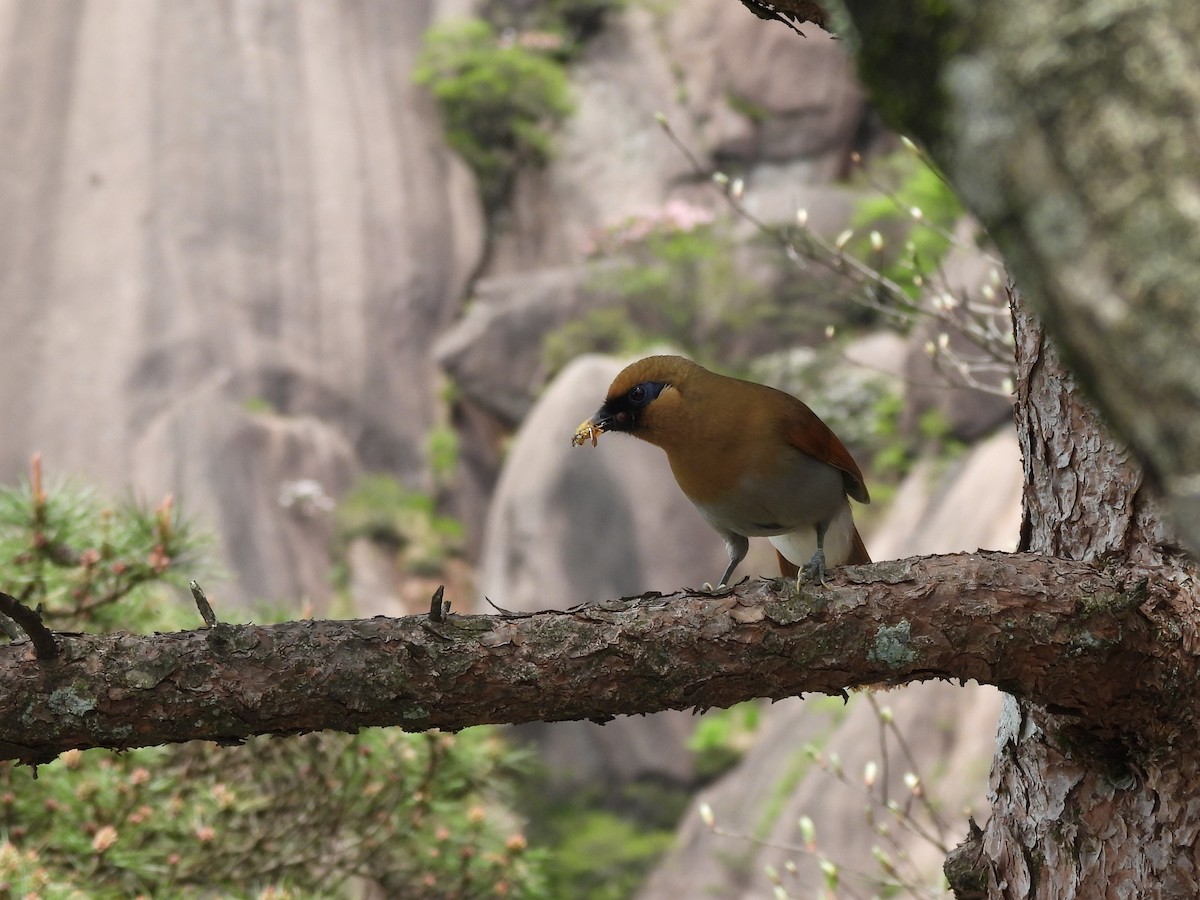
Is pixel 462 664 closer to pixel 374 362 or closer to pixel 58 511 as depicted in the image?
pixel 58 511

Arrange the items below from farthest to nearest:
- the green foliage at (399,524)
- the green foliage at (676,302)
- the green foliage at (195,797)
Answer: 1. the green foliage at (399,524)
2. the green foliage at (676,302)
3. the green foliage at (195,797)

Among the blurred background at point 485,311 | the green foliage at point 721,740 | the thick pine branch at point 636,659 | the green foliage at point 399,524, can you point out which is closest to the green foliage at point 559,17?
the blurred background at point 485,311

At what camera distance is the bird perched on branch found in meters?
Answer: 2.17

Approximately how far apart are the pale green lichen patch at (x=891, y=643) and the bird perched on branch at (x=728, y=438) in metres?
0.79

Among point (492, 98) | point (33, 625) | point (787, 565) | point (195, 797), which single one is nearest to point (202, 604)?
point (33, 625)

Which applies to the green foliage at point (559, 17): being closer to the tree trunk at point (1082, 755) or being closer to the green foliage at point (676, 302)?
the green foliage at point (676, 302)

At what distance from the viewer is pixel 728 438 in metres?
2.18

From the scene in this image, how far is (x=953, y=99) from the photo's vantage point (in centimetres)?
55

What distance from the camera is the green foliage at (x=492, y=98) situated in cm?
948

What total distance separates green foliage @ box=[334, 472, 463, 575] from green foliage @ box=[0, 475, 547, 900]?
18.7 ft

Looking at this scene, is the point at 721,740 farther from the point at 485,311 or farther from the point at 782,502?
the point at 782,502

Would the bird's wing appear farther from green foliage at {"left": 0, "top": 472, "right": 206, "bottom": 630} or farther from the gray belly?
green foliage at {"left": 0, "top": 472, "right": 206, "bottom": 630}

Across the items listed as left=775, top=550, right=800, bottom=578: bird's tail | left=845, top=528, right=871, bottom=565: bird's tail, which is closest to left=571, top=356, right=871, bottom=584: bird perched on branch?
left=845, top=528, right=871, bottom=565: bird's tail

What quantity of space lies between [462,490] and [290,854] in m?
6.60
